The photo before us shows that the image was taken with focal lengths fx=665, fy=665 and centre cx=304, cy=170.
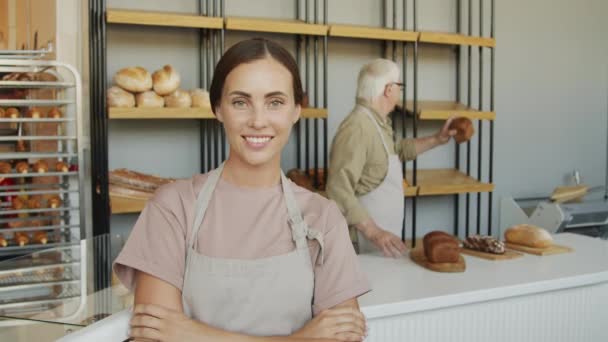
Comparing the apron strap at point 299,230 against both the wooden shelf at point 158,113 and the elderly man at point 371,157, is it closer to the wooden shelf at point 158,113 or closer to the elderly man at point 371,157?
the elderly man at point 371,157

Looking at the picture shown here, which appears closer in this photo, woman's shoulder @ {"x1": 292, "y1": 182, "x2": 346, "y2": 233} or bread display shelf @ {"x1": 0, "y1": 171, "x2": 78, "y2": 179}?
woman's shoulder @ {"x1": 292, "y1": 182, "x2": 346, "y2": 233}

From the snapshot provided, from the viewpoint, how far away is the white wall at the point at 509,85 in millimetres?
3254

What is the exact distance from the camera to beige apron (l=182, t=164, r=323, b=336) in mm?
1093

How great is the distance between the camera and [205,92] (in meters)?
3.02

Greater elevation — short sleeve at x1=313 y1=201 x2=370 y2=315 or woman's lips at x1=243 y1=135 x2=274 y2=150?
woman's lips at x1=243 y1=135 x2=274 y2=150

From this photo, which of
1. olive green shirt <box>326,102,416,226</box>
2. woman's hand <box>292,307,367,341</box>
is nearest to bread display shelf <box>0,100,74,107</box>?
olive green shirt <box>326,102,416,226</box>

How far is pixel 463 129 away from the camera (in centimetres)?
294

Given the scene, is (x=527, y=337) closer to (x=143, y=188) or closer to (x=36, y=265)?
(x=36, y=265)

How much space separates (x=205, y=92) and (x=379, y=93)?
2.68 ft

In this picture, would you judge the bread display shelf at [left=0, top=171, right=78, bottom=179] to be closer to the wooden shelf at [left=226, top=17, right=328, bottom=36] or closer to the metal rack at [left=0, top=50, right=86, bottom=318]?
the metal rack at [left=0, top=50, right=86, bottom=318]

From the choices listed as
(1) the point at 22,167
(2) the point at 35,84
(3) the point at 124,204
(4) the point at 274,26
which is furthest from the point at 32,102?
(4) the point at 274,26

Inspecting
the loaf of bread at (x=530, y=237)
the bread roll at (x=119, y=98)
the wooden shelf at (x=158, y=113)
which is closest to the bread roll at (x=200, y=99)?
the wooden shelf at (x=158, y=113)

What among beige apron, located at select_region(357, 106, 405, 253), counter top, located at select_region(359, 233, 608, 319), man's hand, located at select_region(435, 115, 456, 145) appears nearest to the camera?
counter top, located at select_region(359, 233, 608, 319)

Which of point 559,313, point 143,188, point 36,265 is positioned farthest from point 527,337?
point 143,188
